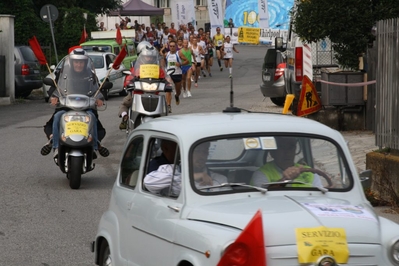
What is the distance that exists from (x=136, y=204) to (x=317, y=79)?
13.5 meters

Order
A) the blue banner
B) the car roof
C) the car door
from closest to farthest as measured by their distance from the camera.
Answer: the car door < the car roof < the blue banner

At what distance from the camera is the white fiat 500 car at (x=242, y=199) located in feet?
17.1

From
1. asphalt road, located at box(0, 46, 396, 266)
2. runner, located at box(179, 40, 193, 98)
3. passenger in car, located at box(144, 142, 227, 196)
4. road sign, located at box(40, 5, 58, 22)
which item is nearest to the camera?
passenger in car, located at box(144, 142, 227, 196)

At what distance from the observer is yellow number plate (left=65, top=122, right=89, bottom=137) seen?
1303 cm

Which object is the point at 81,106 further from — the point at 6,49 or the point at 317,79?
the point at 6,49

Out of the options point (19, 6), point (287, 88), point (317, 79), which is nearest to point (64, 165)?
point (317, 79)

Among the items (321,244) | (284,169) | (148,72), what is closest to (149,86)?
(148,72)

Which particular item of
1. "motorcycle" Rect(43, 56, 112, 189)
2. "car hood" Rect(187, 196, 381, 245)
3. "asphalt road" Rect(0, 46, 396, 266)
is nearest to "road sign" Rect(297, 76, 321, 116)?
"asphalt road" Rect(0, 46, 396, 266)

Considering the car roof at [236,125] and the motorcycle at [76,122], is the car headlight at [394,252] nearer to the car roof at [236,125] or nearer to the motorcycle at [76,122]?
the car roof at [236,125]

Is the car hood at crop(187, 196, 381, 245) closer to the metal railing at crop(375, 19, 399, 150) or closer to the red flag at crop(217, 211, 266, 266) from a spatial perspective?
the red flag at crop(217, 211, 266, 266)

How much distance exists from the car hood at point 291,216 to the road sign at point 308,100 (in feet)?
37.9

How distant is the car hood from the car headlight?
95mm

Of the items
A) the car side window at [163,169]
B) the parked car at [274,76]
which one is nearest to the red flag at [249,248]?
the car side window at [163,169]

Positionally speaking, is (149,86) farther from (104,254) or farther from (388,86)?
(104,254)
